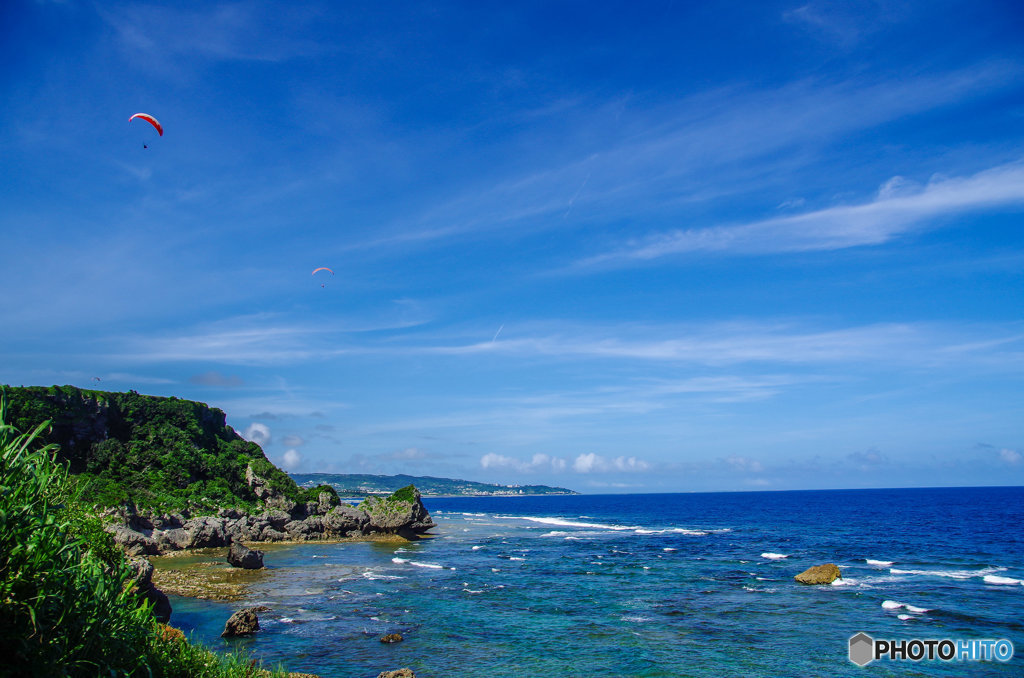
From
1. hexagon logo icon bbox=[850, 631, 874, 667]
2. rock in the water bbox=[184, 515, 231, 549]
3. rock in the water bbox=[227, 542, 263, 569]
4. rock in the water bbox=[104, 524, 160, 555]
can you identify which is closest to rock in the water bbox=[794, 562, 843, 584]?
hexagon logo icon bbox=[850, 631, 874, 667]

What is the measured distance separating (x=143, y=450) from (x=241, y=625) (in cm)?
5918

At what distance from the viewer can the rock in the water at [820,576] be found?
45406 millimetres

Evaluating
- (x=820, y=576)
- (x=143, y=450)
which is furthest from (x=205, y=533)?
(x=820, y=576)

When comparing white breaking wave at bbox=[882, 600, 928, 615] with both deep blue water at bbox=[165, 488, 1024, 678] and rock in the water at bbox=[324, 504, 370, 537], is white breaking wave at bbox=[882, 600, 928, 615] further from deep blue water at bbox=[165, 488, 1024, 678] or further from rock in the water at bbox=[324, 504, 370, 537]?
rock in the water at bbox=[324, 504, 370, 537]

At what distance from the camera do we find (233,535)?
67.4 metres

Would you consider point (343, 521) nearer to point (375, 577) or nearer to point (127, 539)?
point (375, 577)

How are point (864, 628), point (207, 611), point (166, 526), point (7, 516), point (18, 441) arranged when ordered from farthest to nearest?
1. point (166, 526)
2. point (207, 611)
3. point (864, 628)
4. point (18, 441)
5. point (7, 516)

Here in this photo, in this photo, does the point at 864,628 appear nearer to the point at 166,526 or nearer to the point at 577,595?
the point at 577,595

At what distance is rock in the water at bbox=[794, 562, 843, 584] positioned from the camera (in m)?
45.4

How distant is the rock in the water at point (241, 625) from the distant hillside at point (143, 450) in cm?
3779

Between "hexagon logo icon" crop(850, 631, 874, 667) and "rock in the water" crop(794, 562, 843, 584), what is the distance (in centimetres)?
1609

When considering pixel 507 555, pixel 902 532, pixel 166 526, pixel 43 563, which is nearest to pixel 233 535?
pixel 166 526

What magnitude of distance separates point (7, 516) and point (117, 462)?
78167 mm

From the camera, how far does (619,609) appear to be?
123 ft
